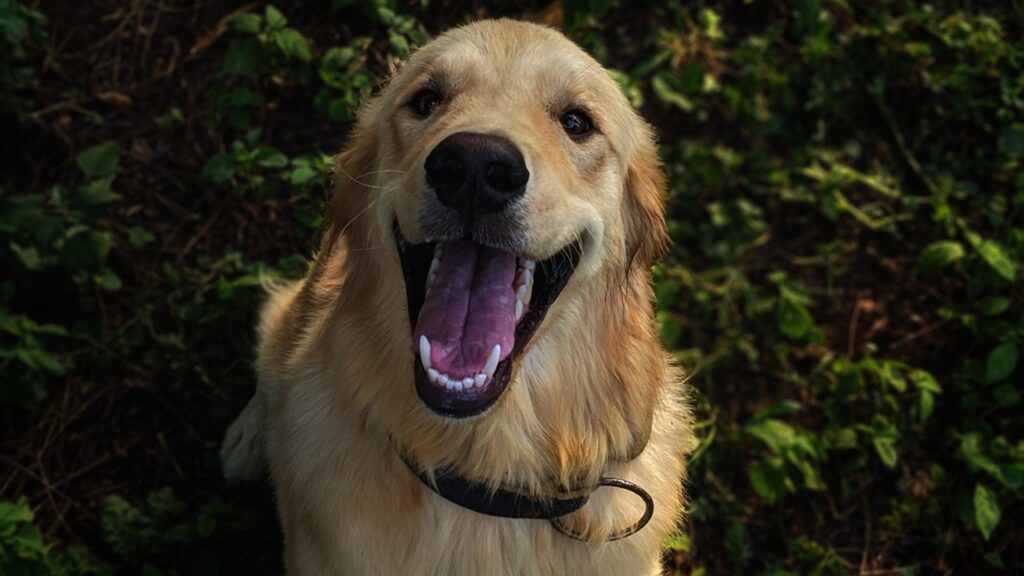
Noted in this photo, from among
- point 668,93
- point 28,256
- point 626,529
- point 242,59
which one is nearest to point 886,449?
point 626,529

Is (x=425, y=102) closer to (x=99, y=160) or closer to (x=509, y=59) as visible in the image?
(x=509, y=59)

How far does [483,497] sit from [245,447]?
1.30 meters

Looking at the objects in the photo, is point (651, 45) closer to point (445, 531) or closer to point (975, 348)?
point (975, 348)

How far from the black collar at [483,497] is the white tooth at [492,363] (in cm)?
37

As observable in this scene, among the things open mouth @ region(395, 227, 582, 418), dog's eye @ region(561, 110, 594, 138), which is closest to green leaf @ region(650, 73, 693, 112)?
dog's eye @ region(561, 110, 594, 138)

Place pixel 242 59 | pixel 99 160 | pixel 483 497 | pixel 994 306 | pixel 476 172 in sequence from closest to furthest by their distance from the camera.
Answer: pixel 476 172 → pixel 483 497 → pixel 99 160 → pixel 242 59 → pixel 994 306

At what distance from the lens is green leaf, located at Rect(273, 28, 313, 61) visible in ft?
11.8

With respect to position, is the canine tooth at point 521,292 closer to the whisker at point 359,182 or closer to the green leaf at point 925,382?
the whisker at point 359,182

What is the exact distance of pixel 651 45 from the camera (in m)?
4.66

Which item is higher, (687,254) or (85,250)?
(85,250)

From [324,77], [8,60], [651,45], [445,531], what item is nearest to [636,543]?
[445,531]

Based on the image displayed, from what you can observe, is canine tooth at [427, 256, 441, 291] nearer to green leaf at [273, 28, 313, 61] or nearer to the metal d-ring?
the metal d-ring

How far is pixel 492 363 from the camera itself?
2297 mm

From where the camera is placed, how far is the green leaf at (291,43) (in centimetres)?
360
